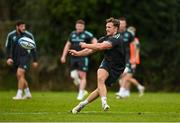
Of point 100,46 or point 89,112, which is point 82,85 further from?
point 100,46

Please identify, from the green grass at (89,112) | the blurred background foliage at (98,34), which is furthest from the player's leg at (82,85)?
the blurred background foliage at (98,34)

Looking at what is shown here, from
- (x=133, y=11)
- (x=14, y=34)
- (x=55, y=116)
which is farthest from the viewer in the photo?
(x=133, y=11)

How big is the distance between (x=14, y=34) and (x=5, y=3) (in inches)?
600

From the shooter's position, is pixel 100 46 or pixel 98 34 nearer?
pixel 100 46

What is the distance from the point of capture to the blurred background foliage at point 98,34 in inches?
1329

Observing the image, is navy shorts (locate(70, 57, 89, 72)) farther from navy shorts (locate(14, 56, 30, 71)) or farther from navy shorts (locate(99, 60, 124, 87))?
navy shorts (locate(99, 60, 124, 87))

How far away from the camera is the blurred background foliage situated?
33.8m

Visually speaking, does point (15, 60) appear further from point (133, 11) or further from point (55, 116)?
point (133, 11)

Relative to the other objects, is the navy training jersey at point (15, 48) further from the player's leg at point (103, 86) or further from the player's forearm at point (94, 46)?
the player's forearm at point (94, 46)

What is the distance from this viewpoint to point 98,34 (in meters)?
33.5

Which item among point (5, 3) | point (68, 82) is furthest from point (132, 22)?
point (5, 3)

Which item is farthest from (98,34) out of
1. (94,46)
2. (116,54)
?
(94,46)

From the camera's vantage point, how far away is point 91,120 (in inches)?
557

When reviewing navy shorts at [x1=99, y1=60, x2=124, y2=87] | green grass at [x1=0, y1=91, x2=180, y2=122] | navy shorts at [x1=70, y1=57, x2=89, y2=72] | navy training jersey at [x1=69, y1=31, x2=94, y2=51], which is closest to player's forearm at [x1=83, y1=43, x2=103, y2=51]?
navy shorts at [x1=99, y1=60, x2=124, y2=87]
